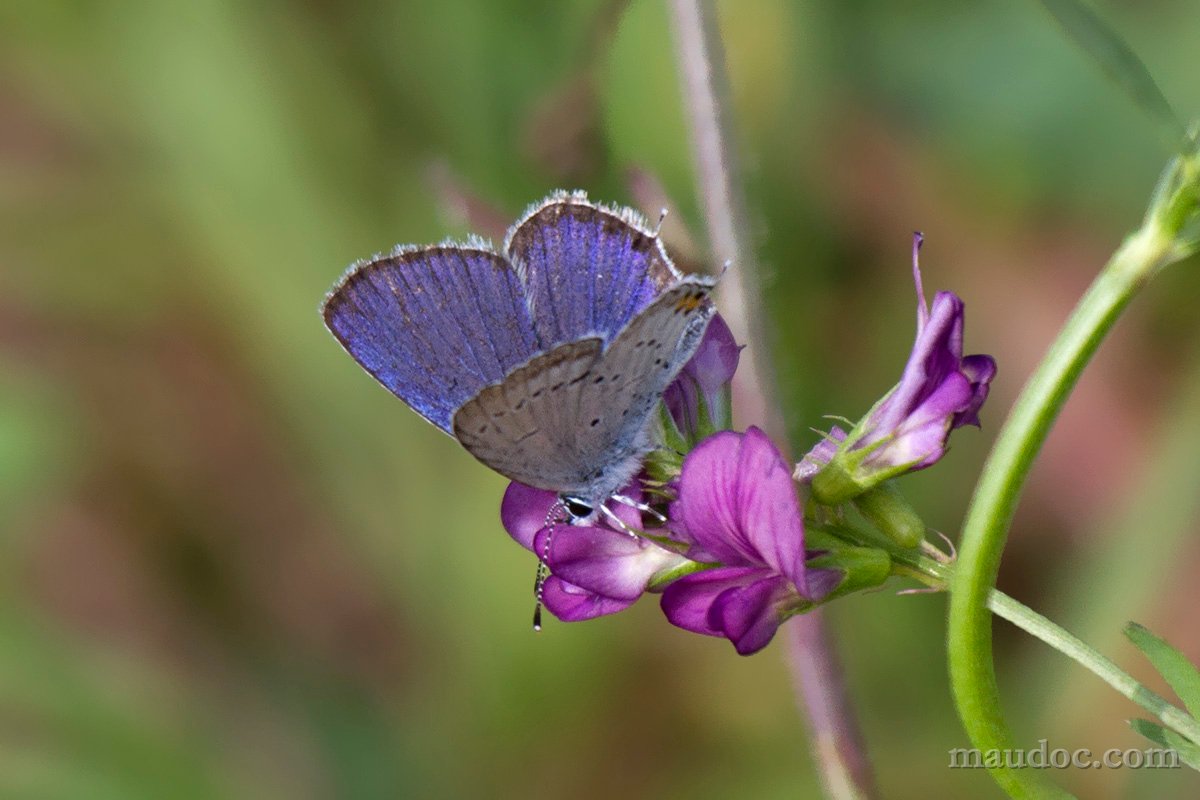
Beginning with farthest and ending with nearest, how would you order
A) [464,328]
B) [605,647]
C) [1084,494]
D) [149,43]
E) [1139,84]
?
[149,43]
[1084,494]
[605,647]
[464,328]
[1139,84]

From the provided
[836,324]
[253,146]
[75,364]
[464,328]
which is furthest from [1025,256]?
[75,364]

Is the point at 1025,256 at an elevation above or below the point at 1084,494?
above

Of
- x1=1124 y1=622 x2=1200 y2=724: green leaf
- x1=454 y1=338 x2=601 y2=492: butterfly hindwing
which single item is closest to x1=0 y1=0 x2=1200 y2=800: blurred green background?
x1=454 y1=338 x2=601 y2=492: butterfly hindwing

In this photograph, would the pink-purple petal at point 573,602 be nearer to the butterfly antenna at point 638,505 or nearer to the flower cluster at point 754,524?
the flower cluster at point 754,524

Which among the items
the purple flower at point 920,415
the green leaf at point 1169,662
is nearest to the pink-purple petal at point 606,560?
the purple flower at point 920,415

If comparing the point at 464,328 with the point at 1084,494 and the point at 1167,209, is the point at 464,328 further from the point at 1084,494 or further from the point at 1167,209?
the point at 1084,494

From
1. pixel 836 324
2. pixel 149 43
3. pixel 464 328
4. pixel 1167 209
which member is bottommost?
pixel 1167 209

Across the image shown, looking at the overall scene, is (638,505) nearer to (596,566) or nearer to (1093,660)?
(596,566)

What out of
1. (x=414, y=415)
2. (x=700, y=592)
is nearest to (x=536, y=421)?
(x=700, y=592)
